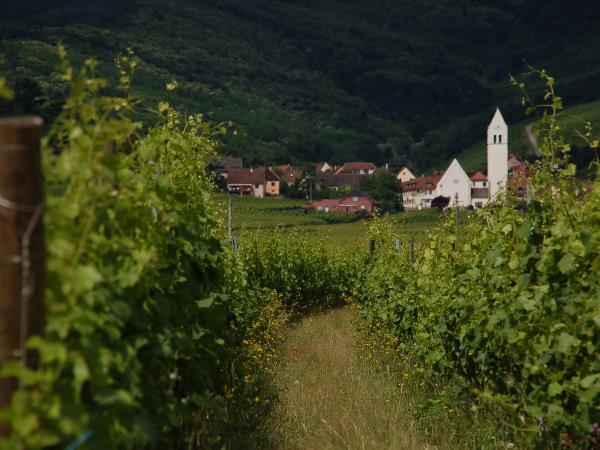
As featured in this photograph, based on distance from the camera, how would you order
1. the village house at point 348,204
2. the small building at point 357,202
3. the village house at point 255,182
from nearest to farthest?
the village house at point 348,204, the small building at point 357,202, the village house at point 255,182

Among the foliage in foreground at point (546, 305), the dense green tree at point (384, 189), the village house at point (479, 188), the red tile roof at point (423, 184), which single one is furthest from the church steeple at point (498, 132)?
the foliage in foreground at point (546, 305)

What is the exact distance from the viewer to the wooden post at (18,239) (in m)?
2.41

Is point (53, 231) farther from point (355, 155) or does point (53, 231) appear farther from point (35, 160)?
point (355, 155)

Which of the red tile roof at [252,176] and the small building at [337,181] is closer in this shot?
the red tile roof at [252,176]

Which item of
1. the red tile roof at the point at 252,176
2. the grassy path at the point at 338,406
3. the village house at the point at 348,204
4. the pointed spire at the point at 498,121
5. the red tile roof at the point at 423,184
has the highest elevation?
the pointed spire at the point at 498,121

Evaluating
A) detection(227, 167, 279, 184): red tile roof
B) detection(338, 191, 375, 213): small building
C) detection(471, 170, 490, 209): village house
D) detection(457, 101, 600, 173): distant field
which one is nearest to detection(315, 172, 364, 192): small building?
detection(227, 167, 279, 184): red tile roof

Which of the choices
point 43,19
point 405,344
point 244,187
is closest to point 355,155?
point 244,187

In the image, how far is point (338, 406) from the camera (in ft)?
24.0

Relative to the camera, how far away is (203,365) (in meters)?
4.89

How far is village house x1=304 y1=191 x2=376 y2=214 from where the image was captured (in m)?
103

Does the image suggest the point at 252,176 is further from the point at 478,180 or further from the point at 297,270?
the point at 297,270

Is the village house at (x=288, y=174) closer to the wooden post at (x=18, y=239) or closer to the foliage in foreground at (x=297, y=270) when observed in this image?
the foliage in foreground at (x=297, y=270)

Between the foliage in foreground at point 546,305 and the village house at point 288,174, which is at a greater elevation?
the village house at point 288,174

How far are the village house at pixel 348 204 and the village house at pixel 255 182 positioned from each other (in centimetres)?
1415
